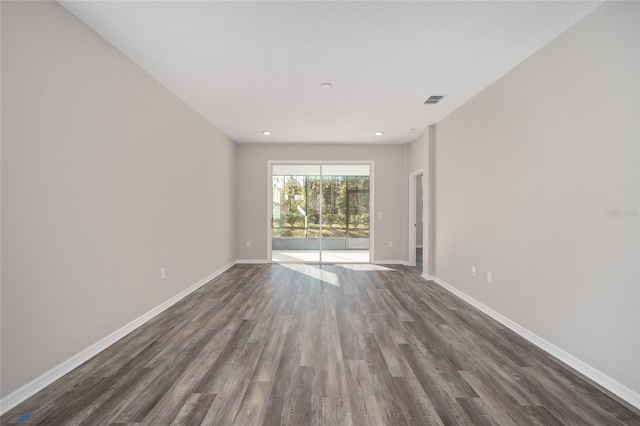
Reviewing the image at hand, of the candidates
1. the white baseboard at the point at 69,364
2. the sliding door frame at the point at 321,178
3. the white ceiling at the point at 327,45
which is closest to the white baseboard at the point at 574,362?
the white ceiling at the point at 327,45

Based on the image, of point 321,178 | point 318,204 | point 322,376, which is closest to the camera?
point 322,376

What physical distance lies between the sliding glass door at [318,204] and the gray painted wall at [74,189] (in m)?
2.92

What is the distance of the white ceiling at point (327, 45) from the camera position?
1965 mm

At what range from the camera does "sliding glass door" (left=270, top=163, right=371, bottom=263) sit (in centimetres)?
614

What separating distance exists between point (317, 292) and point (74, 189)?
2914 mm

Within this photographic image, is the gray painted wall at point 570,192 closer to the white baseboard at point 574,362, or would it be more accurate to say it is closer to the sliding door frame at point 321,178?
the white baseboard at point 574,362

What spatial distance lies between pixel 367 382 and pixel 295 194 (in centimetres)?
469

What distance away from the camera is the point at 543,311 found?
7.82 ft

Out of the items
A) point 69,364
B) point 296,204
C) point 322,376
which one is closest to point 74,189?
point 69,364

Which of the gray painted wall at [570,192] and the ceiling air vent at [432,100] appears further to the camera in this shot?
the ceiling air vent at [432,100]

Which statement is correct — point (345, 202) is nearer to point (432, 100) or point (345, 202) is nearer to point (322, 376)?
point (432, 100)

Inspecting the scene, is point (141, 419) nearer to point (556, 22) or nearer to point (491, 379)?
point (491, 379)

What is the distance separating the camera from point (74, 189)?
204 centimetres

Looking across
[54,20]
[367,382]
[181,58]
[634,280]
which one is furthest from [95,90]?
[634,280]
